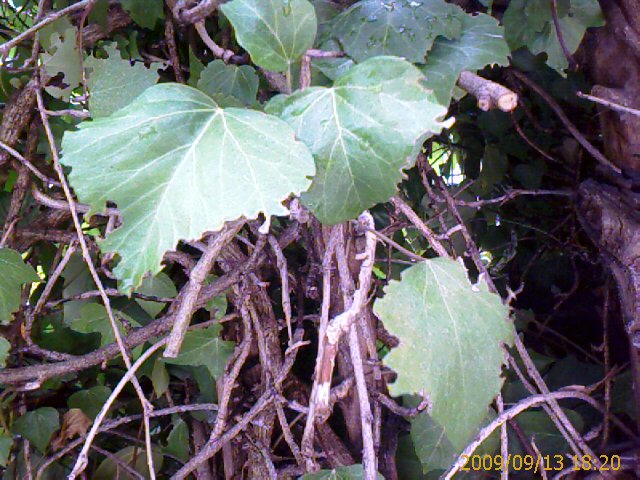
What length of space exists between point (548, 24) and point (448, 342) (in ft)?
1.40

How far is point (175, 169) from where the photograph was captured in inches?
17.1

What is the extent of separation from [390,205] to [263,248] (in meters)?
0.16

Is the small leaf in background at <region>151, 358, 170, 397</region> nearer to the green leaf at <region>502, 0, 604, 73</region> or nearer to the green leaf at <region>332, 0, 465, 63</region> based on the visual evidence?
the green leaf at <region>332, 0, 465, 63</region>

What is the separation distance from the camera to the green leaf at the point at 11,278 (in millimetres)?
696

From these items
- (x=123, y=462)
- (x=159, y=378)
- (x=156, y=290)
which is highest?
(x=156, y=290)

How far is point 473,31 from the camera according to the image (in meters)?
0.58

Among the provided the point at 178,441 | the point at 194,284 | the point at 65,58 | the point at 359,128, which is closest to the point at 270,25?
the point at 359,128

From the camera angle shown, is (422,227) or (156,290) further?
A: (156,290)

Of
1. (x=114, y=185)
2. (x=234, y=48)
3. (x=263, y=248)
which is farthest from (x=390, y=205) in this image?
(x=114, y=185)

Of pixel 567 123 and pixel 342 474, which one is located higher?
pixel 567 123

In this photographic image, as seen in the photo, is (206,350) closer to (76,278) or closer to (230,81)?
(76,278)

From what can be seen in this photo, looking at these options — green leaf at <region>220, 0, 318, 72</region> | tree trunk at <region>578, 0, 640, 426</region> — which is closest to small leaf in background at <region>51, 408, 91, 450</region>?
green leaf at <region>220, 0, 318, 72</region>

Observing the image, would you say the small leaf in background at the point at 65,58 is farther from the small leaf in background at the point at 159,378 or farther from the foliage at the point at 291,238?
the small leaf in background at the point at 159,378

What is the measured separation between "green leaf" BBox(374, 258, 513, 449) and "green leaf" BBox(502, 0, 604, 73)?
1.13 feet
